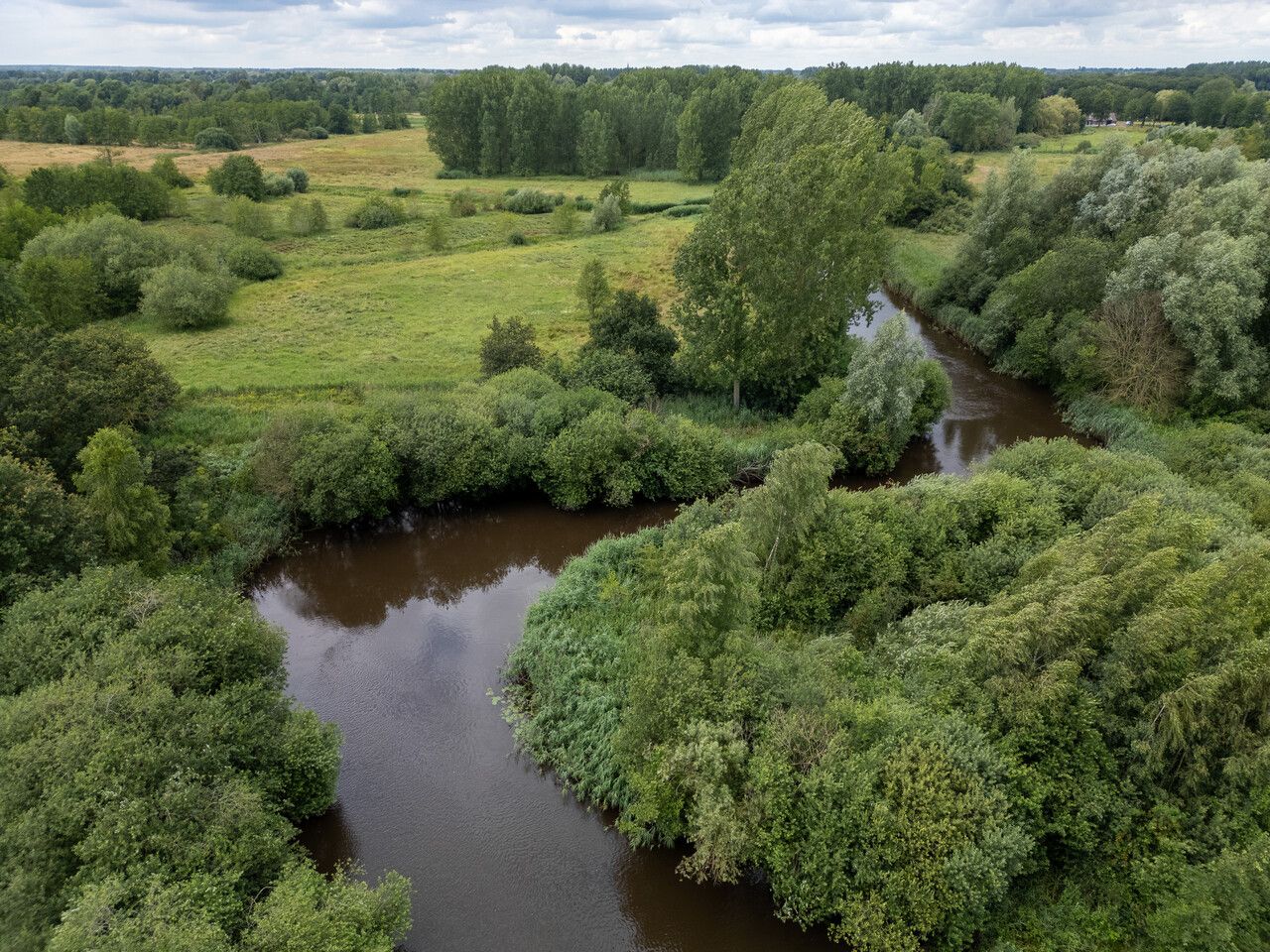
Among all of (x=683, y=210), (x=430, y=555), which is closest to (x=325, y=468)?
(x=430, y=555)

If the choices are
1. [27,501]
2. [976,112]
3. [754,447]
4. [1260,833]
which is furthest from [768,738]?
[976,112]

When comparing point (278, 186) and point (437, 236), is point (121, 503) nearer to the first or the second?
point (437, 236)

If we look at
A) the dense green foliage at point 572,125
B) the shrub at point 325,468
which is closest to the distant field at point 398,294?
the dense green foliage at point 572,125

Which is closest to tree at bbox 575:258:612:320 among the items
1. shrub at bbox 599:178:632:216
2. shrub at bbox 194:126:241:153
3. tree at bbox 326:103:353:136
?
shrub at bbox 599:178:632:216

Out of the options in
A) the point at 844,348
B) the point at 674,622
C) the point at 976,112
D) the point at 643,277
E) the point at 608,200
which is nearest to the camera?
the point at 674,622

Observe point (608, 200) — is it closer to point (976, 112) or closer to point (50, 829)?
point (976, 112)
